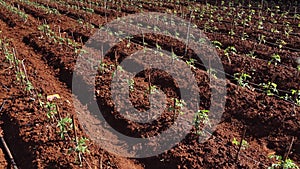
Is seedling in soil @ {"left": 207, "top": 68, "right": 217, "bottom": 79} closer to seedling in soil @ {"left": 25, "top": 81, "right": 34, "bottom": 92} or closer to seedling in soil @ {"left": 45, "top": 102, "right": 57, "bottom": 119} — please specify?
seedling in soil @ {"left": 45, "top": 102, "right": 57, "bottom": 119}

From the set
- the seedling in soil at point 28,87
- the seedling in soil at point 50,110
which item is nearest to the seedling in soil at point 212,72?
the seedling in soil at point 50,110

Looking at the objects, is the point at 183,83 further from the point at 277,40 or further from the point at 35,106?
the point at 277,40

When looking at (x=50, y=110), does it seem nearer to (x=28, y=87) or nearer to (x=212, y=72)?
(x=28, y=87)

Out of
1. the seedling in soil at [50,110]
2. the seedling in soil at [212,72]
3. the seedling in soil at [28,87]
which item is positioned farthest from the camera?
the seedling in soil at [212,72]

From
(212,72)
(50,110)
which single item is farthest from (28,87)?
(212,72)

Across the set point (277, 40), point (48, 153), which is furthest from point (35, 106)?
point (277, 40)

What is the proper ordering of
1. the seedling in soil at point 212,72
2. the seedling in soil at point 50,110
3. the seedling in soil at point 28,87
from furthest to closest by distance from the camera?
the seedling in soil at point 212,72 → the seedling in soil at point 28,87 → the seedling in soil at point 50,110

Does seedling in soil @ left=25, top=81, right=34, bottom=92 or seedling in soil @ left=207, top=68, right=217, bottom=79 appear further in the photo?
seedling in soil @ left=207, top=68, right=217, bottom=79

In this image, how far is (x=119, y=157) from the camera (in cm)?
416

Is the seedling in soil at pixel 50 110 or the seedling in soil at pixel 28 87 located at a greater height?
the seedling in soil at pixel 28 87

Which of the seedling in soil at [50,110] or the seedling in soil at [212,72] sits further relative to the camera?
the seedling in soil at [212,72]

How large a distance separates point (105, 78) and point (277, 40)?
5.41 m

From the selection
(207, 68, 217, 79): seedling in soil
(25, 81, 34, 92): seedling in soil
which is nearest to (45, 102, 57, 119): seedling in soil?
(25, 81, 34, 92): seedling in soil

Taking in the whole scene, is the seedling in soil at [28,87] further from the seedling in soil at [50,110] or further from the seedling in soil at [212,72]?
the seedling in soil at [212,72]
